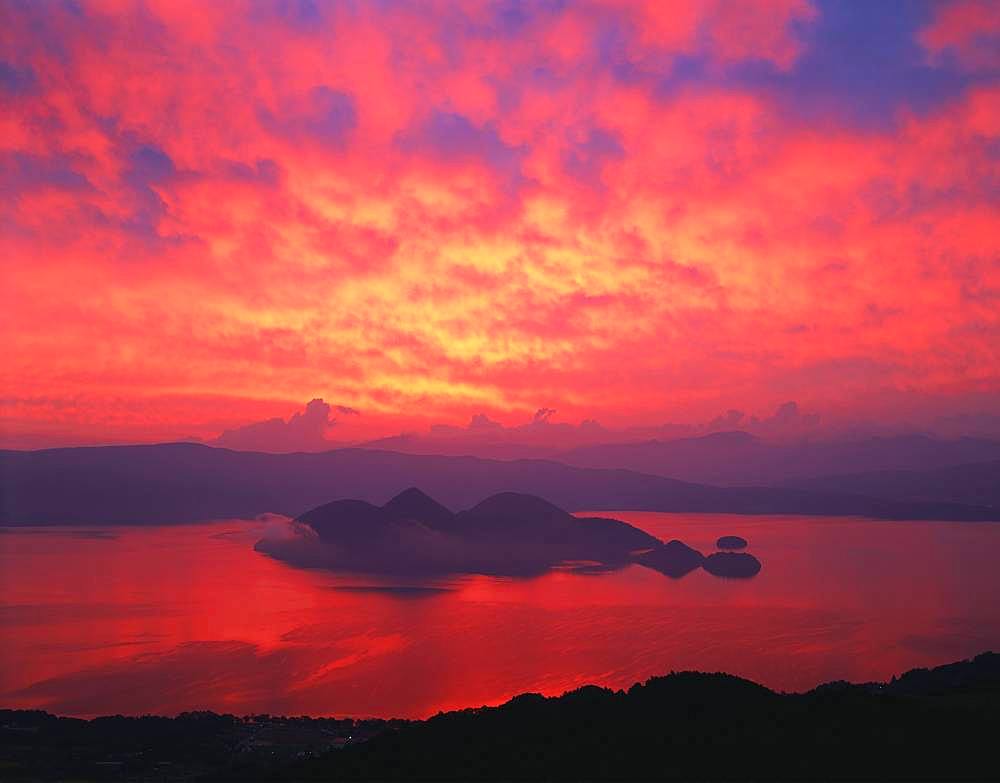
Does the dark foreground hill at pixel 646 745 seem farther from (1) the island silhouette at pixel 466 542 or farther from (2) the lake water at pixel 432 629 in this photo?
(1) the island silhouette at pixel 466 542

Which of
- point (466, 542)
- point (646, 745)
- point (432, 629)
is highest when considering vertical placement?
point (646, 745)

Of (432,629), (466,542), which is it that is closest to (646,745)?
(432,629)

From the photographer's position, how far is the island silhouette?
365ft

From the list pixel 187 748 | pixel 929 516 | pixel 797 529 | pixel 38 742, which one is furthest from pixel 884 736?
pixel 929 516

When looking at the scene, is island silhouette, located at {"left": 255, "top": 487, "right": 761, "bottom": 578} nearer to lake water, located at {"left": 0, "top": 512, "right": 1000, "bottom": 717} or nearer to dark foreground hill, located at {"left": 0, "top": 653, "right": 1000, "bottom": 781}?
lake water, located at {"left": 0, "top": 512, "right": 1000, "bottom": 717}

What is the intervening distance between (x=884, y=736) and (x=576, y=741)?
25.9 ft

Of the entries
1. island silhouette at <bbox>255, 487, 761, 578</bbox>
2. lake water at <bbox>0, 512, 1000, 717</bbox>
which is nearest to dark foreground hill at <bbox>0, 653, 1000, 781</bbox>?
lake water at <bbox>0, 512, 1000, 717</bbox>

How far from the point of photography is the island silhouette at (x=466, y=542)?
111 metres

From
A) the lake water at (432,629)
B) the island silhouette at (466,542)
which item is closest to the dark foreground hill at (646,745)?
the lake water at (432,629)

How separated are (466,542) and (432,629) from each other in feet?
180

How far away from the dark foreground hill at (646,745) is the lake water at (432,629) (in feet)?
41.3

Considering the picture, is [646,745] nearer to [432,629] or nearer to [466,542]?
[432,629]

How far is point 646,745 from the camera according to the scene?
20.3 meters

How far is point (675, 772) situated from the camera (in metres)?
18.4
